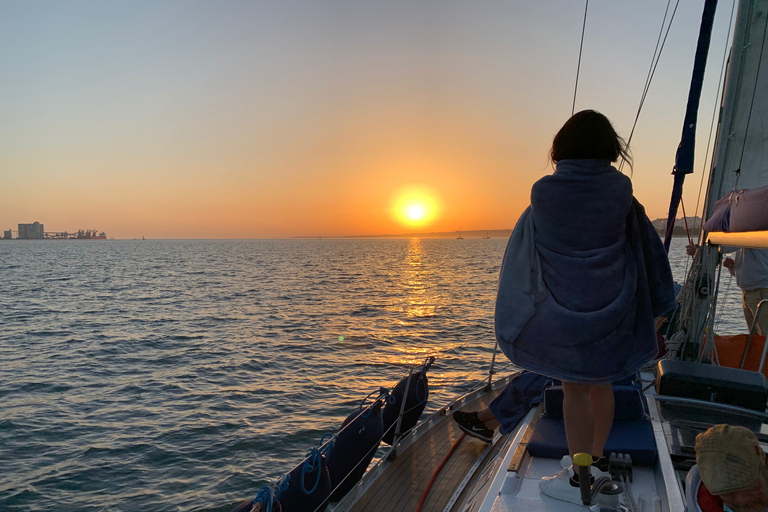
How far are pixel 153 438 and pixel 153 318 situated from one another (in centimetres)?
1513

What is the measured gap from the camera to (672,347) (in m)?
5.20

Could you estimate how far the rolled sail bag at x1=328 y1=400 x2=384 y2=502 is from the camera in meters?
4.94

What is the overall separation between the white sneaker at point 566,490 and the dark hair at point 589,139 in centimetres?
157

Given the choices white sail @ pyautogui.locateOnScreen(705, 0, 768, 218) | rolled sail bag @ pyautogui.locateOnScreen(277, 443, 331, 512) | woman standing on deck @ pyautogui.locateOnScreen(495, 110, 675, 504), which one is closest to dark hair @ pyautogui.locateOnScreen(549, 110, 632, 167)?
woman standing on deck @ pyautogui.locateOnScreen(495, 110, 675, 504)

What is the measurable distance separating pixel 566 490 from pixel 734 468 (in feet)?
2.57

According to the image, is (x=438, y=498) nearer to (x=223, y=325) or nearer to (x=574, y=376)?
(x=574, y=376)

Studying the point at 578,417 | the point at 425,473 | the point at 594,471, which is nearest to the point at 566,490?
the point at 594,471

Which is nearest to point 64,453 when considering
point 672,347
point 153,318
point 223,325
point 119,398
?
point 119,398

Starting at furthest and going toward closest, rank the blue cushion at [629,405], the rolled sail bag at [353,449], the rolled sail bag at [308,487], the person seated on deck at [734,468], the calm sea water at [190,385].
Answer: the calm sea water at [190,385] < the rolled sail bag at [353,449] < the rolled sail bag at [308,487] < the blue cushion at [629,405] < the person seated on deck at [734,468]

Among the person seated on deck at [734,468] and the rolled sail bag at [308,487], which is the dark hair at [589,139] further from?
the rolled sail bag at [308,487]

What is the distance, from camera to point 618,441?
310 centimetres

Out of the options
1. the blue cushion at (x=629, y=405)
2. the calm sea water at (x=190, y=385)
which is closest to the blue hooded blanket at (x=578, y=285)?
the blue cushion at (x=629, y=405)

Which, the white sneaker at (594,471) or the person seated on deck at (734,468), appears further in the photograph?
the white sneaker at (594,471)

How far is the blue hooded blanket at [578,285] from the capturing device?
7.89 ft
